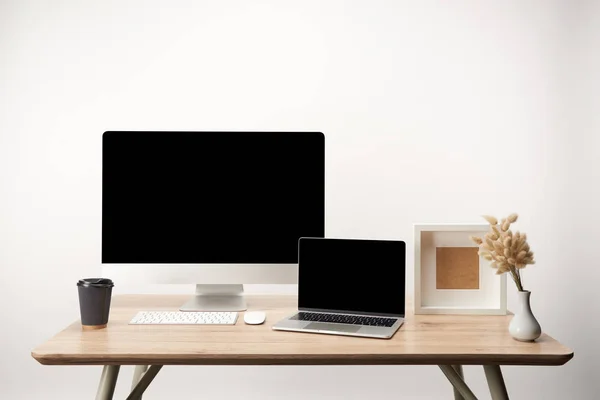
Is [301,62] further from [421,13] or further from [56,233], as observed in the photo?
[56,233]

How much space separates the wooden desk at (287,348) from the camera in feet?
4.71

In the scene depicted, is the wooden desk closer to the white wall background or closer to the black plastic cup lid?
the black plastic cup lid

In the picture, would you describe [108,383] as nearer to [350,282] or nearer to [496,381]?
[350,282]

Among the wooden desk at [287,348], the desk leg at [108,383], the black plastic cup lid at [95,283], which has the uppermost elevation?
the black plastic cup lid at [95,283]

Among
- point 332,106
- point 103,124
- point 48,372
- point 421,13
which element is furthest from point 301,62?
point 48,372

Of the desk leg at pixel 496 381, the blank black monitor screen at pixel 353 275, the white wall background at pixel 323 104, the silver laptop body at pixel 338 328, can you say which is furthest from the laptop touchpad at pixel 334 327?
the white wall background at pixel 323 104

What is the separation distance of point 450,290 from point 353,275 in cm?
31

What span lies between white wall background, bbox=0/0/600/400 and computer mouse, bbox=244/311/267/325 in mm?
915

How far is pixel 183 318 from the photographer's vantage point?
1.76m

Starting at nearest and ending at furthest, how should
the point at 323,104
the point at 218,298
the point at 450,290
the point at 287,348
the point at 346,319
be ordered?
the point at 287,348, the point at 346,319, the point at 450,290, the point at 218,298, the point at 323,104

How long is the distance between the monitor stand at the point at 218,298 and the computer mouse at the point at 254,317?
9 cm

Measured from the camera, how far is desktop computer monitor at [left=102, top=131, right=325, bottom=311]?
1907mm

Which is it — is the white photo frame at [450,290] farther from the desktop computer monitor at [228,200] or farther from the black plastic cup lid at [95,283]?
the black plastic cup lid at [95,283]

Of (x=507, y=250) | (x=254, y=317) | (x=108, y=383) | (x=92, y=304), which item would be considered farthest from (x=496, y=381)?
(x=92, y=304)
